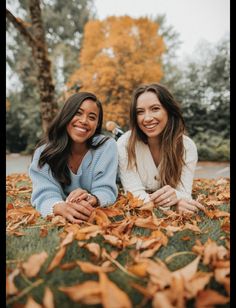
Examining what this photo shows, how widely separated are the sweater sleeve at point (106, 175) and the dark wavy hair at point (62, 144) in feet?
0.34

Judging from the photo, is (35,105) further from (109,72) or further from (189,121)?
(189,121)

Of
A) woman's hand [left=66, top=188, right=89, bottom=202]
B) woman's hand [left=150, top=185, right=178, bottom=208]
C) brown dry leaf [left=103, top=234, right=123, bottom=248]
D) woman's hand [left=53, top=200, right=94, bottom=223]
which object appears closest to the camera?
brown dry leaf [left=103, top=234, right=123, bottom=248]

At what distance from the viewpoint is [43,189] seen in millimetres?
2102

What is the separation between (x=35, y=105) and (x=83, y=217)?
17.3 metres

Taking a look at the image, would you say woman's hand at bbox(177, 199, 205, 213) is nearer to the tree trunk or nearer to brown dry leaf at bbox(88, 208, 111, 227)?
brown dry leaf at bbox(88, 208, 111, 227)

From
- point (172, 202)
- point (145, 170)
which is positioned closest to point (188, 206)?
point (172, 202)

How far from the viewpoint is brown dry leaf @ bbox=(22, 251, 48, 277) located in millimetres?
1033

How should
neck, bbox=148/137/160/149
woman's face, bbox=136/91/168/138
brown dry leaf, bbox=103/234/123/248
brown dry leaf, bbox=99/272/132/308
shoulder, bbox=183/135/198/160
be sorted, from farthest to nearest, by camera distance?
1. neck, bbox=148/137/160/149
2. shoulder, bbox=183/135/198/160
3. woman's face, bbox=136/91/168/138
4. brown dry leaf, bbox=103/234/123/248
5. brown dry leaf, bbox=99/272/132/308

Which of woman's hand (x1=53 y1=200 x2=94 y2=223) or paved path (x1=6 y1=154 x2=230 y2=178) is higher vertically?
woman's hand (x1=53 y1=200 x2=94 y2=223)

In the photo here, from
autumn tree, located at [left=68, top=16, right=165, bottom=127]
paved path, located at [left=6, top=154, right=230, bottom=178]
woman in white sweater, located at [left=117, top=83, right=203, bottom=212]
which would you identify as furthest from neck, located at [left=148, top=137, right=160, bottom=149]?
autumn tree, located at [left=68, top=16, right=165, bottom=127]

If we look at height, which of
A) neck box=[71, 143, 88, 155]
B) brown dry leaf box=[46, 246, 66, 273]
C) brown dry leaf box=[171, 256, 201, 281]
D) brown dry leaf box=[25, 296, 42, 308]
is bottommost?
brown dry leaf box=[25, 296, 42, 308]

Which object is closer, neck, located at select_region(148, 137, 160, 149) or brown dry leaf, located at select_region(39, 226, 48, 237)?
brown dry leaf, located at select_region(39, 226, 48, 237)

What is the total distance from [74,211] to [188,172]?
128cm

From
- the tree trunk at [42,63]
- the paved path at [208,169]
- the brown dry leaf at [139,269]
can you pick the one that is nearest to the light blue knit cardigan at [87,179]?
the brown dry leaf at [139,269]
